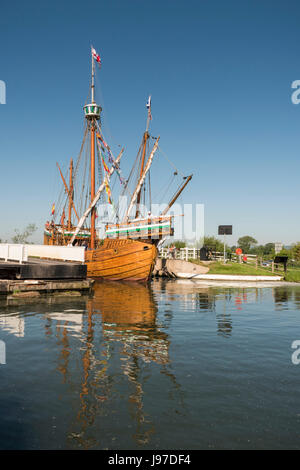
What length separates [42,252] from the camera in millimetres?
27781

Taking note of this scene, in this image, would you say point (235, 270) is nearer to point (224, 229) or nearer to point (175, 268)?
point (175, 268)

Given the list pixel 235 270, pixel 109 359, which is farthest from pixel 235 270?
pixel 109 359

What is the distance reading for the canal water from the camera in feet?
15.6

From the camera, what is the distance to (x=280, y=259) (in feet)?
135

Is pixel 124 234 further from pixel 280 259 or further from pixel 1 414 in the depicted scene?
pixel 1 414

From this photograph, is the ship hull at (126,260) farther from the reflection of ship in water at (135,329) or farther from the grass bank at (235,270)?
the reflection of ship in water at (135,329)

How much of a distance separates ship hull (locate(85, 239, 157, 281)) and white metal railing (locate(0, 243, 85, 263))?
28.6 feet

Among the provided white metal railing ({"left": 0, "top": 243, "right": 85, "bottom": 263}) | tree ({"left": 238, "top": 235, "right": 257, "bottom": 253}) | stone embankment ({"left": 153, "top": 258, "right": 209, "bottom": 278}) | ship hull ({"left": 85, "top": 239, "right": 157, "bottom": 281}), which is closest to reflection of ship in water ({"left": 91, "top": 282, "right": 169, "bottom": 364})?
white metal railing ({"left": 0, "top": 243, "right": 85, "bottom": 263})

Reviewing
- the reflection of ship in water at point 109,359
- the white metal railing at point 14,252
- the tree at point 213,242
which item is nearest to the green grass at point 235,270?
the white metal railing at point 14,252

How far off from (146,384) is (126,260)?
92.3 ft

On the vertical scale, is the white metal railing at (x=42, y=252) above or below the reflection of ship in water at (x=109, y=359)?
above

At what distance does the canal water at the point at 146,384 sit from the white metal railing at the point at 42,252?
319 inches

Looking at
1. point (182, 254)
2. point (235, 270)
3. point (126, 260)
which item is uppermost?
point (182, 254)

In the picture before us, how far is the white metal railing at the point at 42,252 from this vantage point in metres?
20.5
